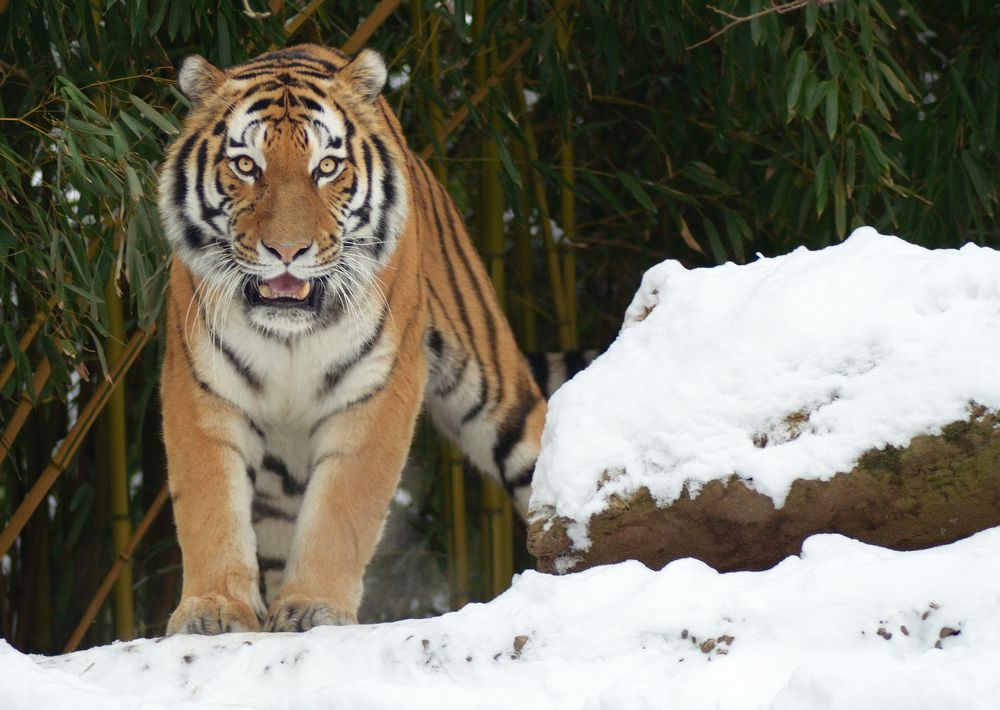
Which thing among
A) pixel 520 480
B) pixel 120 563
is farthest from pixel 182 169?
pixel 120 563

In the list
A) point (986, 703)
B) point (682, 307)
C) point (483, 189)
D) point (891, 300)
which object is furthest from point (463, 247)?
point (986, 703)

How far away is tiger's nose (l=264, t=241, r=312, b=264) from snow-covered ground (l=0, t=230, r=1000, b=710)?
0.61m

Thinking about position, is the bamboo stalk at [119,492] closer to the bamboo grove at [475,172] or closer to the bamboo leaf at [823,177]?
the bamboo grove at [475,172]

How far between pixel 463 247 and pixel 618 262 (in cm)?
134

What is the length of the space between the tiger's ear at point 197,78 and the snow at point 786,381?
3.43 feet

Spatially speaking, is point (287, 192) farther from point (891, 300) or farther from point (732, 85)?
point (732, 85)

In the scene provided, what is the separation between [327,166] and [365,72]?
0.26 metres

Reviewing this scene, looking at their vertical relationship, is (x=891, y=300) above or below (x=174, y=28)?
below

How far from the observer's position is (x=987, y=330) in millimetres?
2359

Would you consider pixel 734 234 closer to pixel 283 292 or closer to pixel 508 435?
pixel 508 435

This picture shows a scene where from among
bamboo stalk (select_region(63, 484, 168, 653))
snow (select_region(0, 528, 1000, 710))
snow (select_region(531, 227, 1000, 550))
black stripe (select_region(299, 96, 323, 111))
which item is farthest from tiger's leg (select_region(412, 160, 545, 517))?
snow (select_region(0, 528, 1000, 710))

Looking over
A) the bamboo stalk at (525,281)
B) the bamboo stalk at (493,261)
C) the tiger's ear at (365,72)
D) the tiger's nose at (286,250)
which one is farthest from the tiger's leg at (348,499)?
the bamboo stalk at (525,281)

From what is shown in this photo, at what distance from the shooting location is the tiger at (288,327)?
2.94 metres

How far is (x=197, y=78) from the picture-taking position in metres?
3.12
